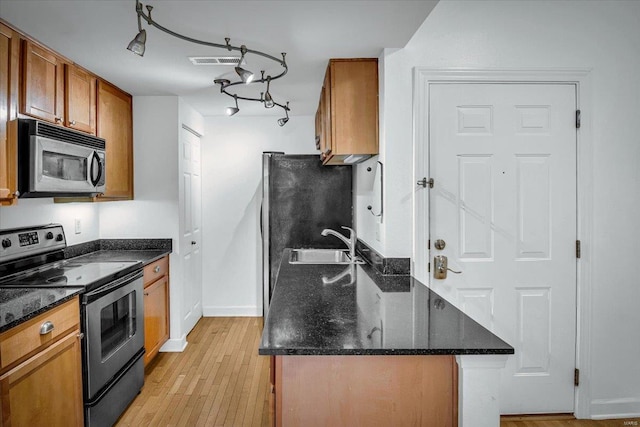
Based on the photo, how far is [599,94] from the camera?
257 cm

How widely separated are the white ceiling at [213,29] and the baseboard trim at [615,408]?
242 centimetres

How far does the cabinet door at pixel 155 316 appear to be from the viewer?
3213 millimetres

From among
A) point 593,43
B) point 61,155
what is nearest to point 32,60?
point 61,155

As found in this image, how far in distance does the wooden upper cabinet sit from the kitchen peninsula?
1272mm

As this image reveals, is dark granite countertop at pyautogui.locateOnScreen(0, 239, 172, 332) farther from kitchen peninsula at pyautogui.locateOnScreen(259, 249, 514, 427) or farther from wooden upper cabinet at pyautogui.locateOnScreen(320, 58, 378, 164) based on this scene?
wooden upper cabinet at pyautogui.locateOnScreen(320, 58, 378, 164)

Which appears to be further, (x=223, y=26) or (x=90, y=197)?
(x=90, y=197)

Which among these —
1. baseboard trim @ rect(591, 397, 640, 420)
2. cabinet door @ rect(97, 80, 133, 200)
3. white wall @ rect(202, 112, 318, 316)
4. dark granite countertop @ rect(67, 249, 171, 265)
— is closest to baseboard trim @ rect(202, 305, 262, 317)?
white wall @ rect(202, 112, 318, 316)

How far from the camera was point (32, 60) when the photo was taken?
2.33m

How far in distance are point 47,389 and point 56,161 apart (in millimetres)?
1219

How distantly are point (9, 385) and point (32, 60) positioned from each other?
1661mm

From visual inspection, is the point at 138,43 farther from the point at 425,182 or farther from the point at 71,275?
the point at 425,182

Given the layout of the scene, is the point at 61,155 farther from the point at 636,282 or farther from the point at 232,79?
the point at 636,282

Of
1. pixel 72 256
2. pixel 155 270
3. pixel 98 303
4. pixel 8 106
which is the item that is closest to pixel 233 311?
pixel 155 270

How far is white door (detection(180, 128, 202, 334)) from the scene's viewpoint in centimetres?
393
